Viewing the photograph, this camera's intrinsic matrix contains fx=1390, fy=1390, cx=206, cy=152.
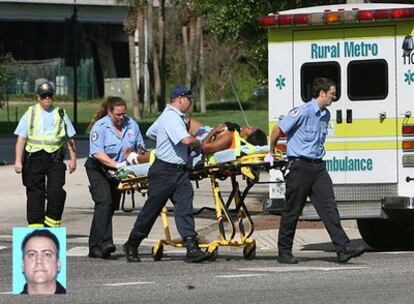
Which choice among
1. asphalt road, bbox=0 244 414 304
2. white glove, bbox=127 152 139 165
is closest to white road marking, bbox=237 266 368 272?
asphalt road, bbox=0 244 414 304

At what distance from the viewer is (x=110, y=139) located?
14758mm

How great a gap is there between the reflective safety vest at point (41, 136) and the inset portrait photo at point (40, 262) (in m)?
4.99

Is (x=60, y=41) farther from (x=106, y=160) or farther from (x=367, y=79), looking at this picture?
(x=106, y=160)

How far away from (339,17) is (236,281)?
4.13 meters

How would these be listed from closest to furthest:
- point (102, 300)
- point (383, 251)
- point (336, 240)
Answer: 1. point (102, 300)
2. point (336, 240)
3. point (383, 251)

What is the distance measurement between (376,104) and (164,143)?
271cm

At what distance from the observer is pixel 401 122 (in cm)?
1512

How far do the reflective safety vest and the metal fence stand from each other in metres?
73.7

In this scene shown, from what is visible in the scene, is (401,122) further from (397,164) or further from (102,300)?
(102,300)

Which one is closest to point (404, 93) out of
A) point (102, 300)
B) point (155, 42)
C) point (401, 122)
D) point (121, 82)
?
point (401, 122)

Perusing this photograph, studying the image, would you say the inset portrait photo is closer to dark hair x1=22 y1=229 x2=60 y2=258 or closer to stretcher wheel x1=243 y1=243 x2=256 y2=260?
dark hair x1=22 y1=229 x2=60 y2=258

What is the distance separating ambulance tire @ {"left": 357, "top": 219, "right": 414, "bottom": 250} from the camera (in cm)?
1655

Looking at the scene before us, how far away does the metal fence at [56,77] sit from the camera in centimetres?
8912

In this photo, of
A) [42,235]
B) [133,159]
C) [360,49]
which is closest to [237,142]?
[133,159]
